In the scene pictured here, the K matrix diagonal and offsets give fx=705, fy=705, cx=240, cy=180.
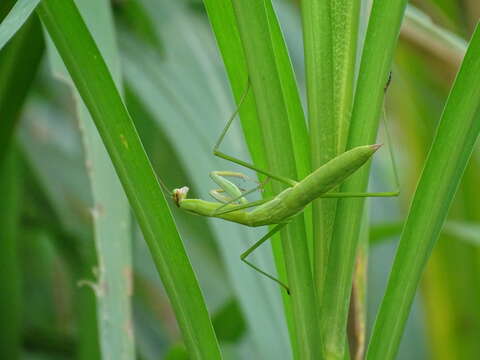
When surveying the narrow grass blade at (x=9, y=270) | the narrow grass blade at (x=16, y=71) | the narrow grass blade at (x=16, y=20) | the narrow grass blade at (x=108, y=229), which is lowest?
the narrow grass blade at (x=9, y=270)

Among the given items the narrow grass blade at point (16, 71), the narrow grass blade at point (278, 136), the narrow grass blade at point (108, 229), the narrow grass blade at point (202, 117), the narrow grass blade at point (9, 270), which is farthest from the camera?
the narrow grass blade at point (9, 270)

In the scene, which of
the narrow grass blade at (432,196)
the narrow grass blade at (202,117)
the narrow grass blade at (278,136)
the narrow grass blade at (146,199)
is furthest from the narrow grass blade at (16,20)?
the narrow grass blade at (202,117)

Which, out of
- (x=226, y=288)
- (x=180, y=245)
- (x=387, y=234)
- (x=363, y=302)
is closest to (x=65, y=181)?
(x=226, y=288)

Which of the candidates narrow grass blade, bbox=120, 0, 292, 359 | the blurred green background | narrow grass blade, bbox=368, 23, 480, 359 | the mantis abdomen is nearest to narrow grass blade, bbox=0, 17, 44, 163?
the blurred green background

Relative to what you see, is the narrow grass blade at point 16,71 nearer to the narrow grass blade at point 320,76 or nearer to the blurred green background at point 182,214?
the blurred green background at point 182,214

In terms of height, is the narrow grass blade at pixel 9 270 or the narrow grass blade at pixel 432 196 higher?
the narrow grass blade at pixel 432 196

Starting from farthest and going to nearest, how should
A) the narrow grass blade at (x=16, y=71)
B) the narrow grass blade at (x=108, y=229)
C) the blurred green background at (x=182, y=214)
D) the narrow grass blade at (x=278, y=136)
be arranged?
the blurred green background at (x=182, y=214), the narrow grass blade at (x=16, y=71), the narrow grass blade at (x=108, y=229), the narrow grass blade at (x=278, y=136)

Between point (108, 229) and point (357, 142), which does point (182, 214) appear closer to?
point (108, 229)
